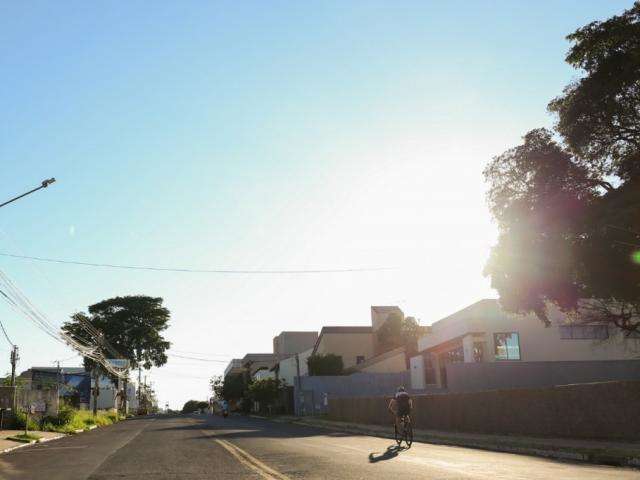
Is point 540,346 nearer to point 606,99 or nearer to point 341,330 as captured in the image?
point 606,99

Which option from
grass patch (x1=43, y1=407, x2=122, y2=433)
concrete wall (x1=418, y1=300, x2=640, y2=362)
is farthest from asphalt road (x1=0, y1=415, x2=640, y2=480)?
concrete wall (x1=418, y1=300, x2=640, y2=362)

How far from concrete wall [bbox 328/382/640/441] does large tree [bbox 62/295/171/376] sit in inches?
2297

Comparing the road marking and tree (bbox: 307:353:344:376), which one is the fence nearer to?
tree (bbox: 307:353:344:376)

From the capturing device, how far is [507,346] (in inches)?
1496

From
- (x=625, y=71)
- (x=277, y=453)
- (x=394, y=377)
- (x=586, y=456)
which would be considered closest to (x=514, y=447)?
(x=586, y=456)

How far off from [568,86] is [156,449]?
19703 mm

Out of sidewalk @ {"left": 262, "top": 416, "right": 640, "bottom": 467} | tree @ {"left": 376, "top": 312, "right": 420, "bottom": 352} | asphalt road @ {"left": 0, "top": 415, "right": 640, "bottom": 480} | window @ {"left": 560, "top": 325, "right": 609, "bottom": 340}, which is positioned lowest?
sidewalk @ {"left": 262, "top": 416, "right": 640, "bottom": 467}

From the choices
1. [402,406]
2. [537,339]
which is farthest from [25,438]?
[537,339]

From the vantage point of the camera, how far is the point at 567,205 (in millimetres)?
22000

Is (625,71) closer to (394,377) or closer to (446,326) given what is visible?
(446,326)

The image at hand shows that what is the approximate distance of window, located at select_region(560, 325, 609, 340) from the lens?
127 feet

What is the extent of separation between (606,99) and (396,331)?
5212 centimetres

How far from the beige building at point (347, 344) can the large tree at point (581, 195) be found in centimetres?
4861

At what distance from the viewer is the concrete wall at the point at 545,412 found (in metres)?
16.9
